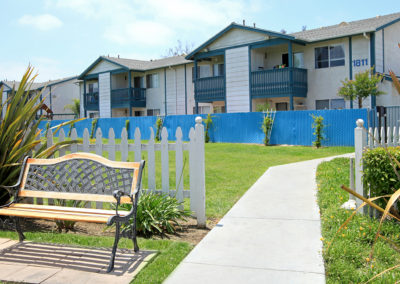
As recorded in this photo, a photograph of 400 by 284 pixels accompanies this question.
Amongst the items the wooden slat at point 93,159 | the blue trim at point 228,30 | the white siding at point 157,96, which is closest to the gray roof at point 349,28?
the blue trim at point 228,30

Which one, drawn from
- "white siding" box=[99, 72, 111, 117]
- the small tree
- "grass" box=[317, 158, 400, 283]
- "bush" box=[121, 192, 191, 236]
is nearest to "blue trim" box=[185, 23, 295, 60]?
the small tree

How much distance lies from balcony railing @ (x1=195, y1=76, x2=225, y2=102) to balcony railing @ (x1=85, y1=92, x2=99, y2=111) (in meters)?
14.1

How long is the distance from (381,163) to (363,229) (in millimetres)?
937

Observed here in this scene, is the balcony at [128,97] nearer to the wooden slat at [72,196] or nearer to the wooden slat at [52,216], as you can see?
the wooden slat at [72,196]

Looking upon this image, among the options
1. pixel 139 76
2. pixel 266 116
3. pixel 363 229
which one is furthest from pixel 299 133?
pixel 139 76

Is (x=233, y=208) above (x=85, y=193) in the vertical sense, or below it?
below

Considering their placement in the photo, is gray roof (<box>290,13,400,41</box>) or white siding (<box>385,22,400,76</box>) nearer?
gray roof (<box>290,13,400,41</box>)

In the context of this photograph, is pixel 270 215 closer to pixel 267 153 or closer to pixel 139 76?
pixel 267 153

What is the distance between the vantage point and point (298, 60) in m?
25.5

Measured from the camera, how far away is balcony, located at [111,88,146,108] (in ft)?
114

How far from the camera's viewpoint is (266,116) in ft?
70.8

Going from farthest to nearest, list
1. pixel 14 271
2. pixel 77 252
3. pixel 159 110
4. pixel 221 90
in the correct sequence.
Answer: pixel 159 110, pixel 221 90, pixel 77 252, pixel 14 271

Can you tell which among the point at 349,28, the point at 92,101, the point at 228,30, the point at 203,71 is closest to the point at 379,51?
the point at 349,28

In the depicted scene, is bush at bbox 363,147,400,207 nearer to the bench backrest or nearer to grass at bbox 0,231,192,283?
grass at bbox 0,231,192,283
